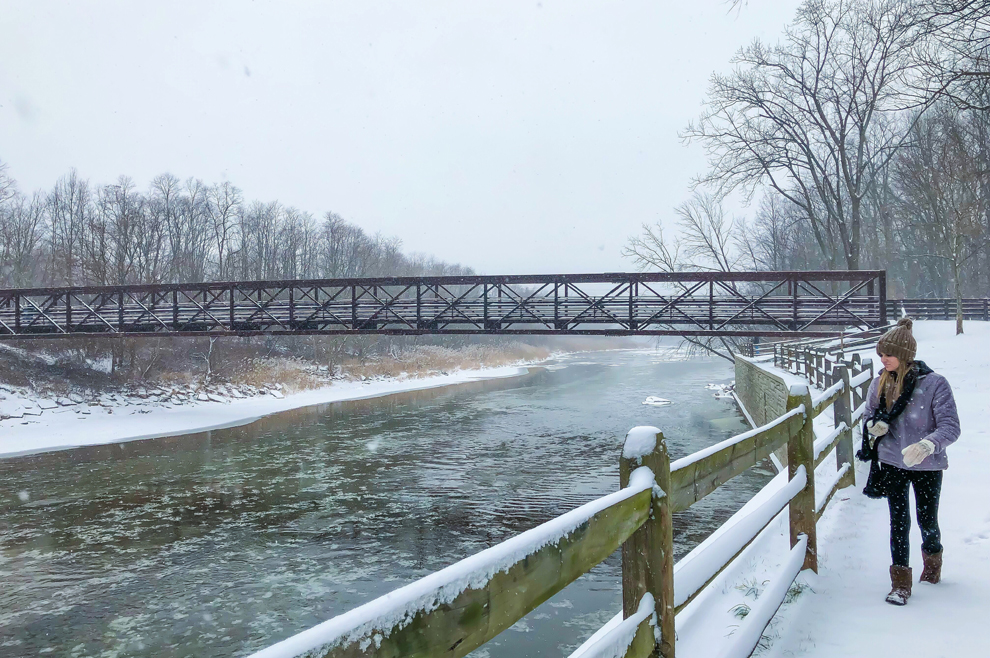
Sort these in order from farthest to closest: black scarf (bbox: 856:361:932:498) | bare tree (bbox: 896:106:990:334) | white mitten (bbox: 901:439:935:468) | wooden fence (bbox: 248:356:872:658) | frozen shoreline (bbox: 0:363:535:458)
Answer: frozen shoreline (bbox: 0:363:535:458)
bare tree (bbox: 896:106:990:334)
black scarf (bbox: 856:361:932:498)
white mitten (bbox: 901:439:935:468)
wooden fence (bbox: 248:356:872:658)

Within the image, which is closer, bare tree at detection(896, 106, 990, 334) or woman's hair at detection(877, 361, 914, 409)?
woman's hair at detection(877, 361, 914, 409)

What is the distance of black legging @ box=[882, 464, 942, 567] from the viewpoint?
172 inches

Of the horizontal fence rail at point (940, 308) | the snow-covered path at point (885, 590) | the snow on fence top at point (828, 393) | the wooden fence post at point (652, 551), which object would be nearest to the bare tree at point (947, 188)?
the horizontal fence rail at point (940, 308)

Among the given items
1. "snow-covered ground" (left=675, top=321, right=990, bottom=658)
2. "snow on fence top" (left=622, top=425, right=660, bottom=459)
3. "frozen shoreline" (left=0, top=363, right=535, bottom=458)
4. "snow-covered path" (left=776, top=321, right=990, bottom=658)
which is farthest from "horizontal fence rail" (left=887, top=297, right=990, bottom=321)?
"snow on fence top" (left=622, top=425, right=660, bottom=459)

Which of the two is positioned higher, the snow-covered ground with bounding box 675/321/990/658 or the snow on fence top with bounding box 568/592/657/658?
the snow on fence top with bounding box 568/592/657/658

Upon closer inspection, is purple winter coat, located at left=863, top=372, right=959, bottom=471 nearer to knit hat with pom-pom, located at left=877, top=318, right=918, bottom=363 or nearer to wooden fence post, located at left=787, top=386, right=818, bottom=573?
knit hat with pom-pom, located at left=877, top=318, right=918, bottom=363

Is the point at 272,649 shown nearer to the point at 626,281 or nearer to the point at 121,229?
the point at 626,281

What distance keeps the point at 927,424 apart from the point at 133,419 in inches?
1132

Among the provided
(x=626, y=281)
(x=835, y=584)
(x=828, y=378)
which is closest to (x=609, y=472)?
(x=828, y=378)

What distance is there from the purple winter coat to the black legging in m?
0.09

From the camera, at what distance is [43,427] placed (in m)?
24.1

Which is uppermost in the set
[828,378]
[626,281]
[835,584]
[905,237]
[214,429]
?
[905,237]

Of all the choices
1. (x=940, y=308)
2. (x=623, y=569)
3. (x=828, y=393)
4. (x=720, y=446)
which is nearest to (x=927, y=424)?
(x=720, y=446)

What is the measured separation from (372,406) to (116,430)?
10.5 metres
